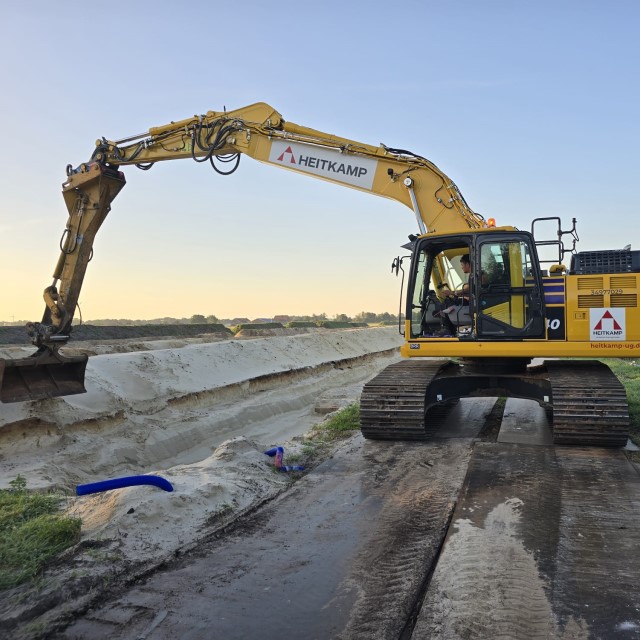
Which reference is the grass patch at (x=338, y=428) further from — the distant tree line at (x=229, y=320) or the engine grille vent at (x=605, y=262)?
the distant tree line at (x=229, y=320)

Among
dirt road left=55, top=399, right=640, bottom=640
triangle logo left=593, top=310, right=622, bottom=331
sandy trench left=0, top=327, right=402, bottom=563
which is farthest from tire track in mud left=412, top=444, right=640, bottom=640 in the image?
sandy trench left=0, top=327, right=402, bottom=563

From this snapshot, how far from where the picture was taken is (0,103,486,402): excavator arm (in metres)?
8.09

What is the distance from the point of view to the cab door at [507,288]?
7238 millimetres

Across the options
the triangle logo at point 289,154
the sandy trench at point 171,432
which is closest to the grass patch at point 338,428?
the sandy trench at point 171,432

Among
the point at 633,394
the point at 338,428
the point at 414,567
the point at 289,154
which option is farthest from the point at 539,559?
the point at 633,394

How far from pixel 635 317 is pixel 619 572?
14.1 feet

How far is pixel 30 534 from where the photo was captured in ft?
13.4

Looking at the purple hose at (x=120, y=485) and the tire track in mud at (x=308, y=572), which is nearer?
the tire track in mud at (x=308, y=572)

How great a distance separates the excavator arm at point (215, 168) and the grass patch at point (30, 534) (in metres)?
3.19

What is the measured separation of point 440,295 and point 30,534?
6.11 m

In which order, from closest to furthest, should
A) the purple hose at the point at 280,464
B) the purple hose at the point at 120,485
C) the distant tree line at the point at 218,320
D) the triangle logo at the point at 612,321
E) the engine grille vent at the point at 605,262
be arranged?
the purple hose at the point at 120,485 < the purple hose at the point at 280,464 < the triangle logo at the point at 612,321 < the engine grille vent at the point at 605,262 < the distant tree line at the point at 218,320

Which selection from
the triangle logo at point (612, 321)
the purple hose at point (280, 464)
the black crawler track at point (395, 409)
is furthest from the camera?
the black crawler track at point (395, 409)

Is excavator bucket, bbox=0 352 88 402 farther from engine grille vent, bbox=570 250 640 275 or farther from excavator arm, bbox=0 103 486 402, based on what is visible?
engine grille vent, bbox=570 250 640 275

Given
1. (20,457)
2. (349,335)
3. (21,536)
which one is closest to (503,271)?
(21,536)
